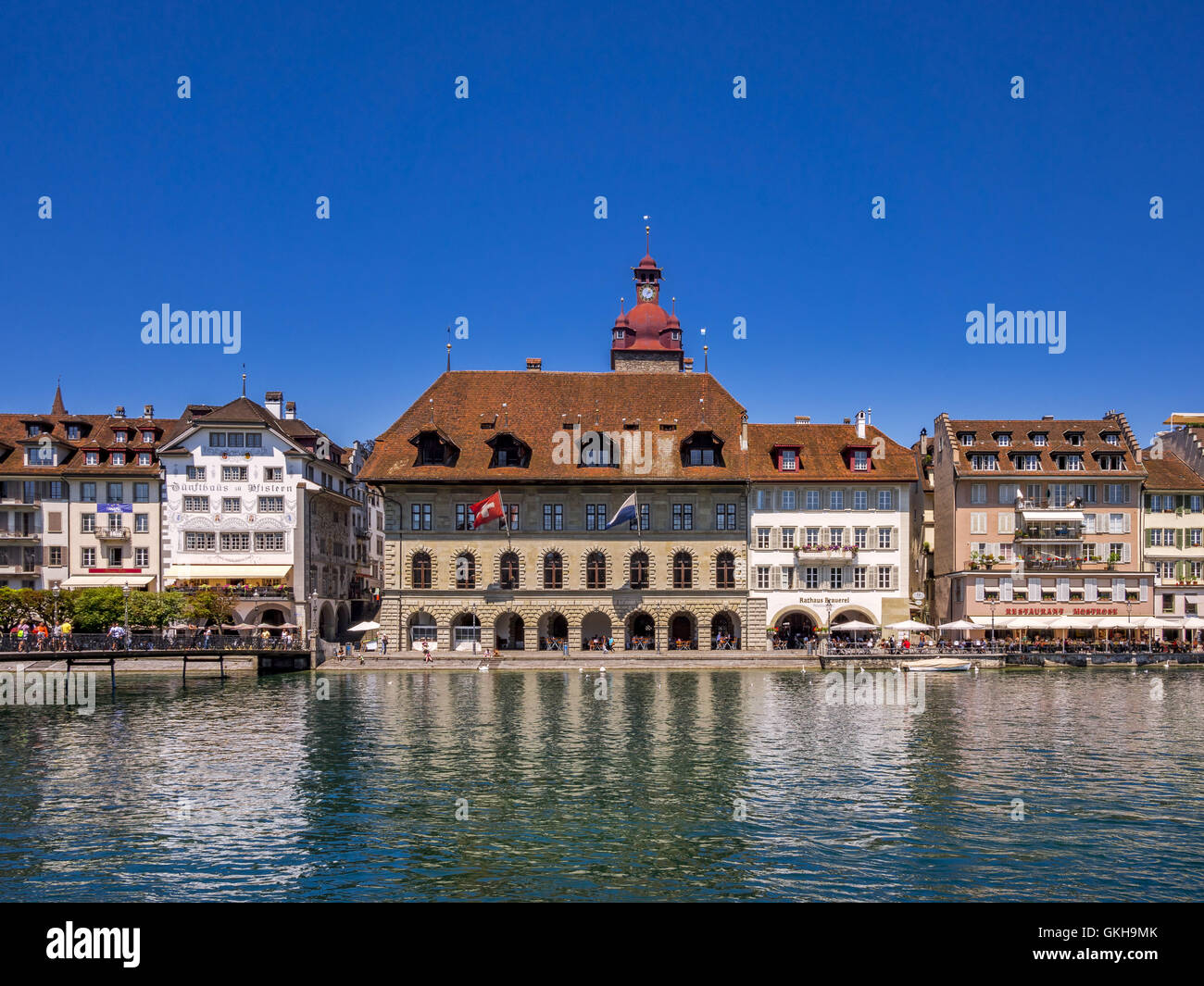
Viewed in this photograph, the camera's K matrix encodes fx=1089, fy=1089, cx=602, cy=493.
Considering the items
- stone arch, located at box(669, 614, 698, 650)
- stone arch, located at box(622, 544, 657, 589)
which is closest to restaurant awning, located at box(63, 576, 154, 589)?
stone arch, located at box(622, 544, 657, 589)

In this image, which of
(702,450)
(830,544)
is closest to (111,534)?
(702,450)

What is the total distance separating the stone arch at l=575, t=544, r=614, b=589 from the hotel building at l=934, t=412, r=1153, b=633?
A: 2533cm

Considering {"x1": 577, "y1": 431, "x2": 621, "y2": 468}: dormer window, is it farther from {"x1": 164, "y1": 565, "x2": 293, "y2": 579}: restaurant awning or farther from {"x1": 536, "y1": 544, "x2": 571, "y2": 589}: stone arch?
{"x1": 164, "y1": 565, "x2": 293, "y2": 579}: restaurant awning

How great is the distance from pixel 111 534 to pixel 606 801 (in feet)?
205

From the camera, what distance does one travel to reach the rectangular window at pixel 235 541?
7775 cm

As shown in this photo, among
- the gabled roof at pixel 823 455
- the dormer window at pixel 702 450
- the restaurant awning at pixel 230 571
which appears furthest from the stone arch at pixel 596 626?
the restaurant awning at pixel 230 571

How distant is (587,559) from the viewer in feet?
244

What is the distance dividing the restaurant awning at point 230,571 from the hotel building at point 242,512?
65 mm

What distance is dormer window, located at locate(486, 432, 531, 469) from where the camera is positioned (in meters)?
74.6

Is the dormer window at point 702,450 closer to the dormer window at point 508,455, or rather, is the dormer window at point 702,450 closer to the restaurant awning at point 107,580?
the dormer window at point 508,455

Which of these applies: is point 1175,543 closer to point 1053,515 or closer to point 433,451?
point 1053,515

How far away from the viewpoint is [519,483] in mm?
73750

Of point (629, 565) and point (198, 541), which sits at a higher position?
point (198, 541)
